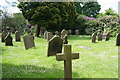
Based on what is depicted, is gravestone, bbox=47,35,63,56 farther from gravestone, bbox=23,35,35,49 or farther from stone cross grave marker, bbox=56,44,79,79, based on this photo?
stone cross grave marker, bbox=56,44,79,79

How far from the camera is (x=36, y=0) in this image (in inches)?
738

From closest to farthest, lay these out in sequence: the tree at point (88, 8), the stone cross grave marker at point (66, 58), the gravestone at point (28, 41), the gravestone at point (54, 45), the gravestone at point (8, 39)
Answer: the stone cross grave marker at point (66, 58) → the gravestone at point (54, 45) → the gravestone at point (28, 41) → the gravestone at point (8, 39) → the tree at point (88, 8)

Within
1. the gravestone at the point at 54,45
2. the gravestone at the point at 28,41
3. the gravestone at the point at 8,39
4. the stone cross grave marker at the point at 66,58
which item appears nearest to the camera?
the stone cross grave marker at the point at 66,58

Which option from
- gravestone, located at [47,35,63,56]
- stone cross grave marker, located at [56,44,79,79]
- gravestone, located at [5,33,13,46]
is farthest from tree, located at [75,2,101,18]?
stone cross grave marker, located at [56,44,79,79]

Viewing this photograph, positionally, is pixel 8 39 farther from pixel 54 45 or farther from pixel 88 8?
pixel 88 8

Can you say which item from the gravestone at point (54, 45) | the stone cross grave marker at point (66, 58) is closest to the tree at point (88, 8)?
the gravestone at point (54, 45)

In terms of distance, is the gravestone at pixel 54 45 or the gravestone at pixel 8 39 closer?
the gravestone at pixel 54 45

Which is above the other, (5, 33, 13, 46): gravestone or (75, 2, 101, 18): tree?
(75, 2, 101, 18): tree

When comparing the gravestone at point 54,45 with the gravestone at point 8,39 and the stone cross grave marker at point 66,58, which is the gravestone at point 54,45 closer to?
the stone cross grave marker at point 66,58

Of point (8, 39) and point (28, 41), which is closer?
point (28, 41)

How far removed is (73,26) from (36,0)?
10658 millimetres

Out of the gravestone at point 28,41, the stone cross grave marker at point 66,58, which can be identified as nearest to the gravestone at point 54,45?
the gravestone at point 28,41

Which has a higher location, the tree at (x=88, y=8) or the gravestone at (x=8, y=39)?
the tree at (x=88, y=8)

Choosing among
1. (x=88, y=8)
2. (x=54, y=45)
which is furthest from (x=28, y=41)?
(x=88, y=8)
